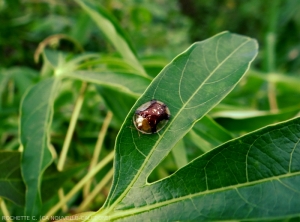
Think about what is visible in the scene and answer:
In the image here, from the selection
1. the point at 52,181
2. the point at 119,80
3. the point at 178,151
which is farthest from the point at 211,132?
the point at 52,181

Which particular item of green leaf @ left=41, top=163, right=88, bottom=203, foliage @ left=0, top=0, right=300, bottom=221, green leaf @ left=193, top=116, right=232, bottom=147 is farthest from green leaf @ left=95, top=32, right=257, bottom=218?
green leaf @ left=41, top=163, right=88, bottom=203

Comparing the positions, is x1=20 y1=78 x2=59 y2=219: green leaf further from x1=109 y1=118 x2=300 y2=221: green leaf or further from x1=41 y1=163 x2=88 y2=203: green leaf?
x1=109 y1=118 x2=300 y2=221: green leaf

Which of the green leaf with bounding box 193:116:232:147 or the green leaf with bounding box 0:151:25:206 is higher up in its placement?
the green leaf with bounding box 193:116:232:147

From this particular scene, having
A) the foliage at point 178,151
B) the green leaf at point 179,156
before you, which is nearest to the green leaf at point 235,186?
the foliage at point 178,151

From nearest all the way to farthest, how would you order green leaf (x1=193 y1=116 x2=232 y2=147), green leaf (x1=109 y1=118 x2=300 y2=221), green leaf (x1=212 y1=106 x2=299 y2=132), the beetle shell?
green leaf (x1=109 y1=118 x2=300 y2=221), the beetle shell, green leaf (x1=193 y1=116 x2=232 y2=147), green leaf (x1=212 y1=106 x2=299 y2=132)

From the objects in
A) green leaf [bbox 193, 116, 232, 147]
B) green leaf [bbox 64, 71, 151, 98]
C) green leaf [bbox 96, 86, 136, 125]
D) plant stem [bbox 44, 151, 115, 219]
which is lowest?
plant stem [bbox 44, 151, 115, 219]

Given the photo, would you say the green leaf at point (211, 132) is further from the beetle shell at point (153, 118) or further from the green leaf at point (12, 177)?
the green leaf at point (12, 177)
